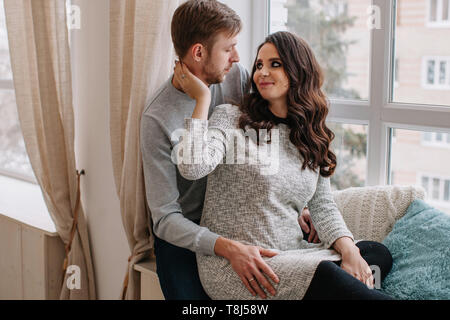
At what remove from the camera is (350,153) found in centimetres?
201

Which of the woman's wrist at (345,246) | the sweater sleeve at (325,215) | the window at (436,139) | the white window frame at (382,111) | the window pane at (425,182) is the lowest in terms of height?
the woman's wrist at (345,246)

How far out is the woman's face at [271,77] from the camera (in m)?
1.61

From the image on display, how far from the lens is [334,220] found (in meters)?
1.66

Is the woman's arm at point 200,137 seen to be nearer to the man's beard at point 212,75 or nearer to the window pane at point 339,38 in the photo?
the man's beard at point 212,75

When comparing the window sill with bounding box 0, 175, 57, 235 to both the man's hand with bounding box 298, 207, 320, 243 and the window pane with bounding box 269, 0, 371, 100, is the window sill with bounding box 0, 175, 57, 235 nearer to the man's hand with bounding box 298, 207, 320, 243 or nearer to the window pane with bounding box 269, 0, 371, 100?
the man's hand with bounding box 298, 207, 320, 243

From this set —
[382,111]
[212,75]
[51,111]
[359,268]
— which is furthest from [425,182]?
[51,111]

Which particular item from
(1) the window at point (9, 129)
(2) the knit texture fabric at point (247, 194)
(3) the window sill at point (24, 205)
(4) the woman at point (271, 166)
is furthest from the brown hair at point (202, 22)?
(1) the window at point (9, 129)

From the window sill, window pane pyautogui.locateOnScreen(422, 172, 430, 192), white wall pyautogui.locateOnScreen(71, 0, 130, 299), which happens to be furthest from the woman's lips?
the window sill

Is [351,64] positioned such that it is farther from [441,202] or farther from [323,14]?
[441,202]

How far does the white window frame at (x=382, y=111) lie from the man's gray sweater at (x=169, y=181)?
432 mm

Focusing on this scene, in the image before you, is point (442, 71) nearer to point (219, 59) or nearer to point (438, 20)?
point (438, 20)

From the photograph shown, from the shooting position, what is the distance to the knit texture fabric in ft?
4.91
